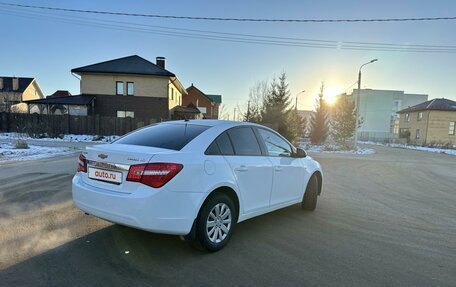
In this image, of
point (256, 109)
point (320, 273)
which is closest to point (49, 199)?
point (320, 273)

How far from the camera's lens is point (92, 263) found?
11.7 feet

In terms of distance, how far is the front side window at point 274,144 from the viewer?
512 cm

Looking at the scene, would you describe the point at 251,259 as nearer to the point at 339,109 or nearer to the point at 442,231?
the point at 442,231

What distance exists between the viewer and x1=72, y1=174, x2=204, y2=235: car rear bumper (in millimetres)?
3461

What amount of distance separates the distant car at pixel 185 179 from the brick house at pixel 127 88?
27.5m

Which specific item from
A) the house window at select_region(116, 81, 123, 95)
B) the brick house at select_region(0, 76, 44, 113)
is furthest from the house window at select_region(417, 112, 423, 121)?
the brick house at select_region(0, 76, 44, 113)

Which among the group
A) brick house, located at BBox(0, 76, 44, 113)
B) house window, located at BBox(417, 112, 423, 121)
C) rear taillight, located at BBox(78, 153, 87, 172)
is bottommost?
rear taillight, located at BBox(78, 153, 87, 172)

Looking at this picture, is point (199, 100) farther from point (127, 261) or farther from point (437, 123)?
point (127, 261)

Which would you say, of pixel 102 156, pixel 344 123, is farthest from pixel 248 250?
pixel 344 123

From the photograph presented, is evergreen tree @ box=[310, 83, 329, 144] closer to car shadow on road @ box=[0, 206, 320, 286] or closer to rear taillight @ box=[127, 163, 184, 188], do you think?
car shadow on road @ box=[0, 206, 320, 286]

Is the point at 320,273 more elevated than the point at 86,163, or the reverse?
the point at 86,163

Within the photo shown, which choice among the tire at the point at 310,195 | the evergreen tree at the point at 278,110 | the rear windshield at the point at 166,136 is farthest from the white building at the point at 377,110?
the rear windshield at the point at 166,136

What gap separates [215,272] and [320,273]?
116 centimetres

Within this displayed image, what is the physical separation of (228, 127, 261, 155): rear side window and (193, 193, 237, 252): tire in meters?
0.74
